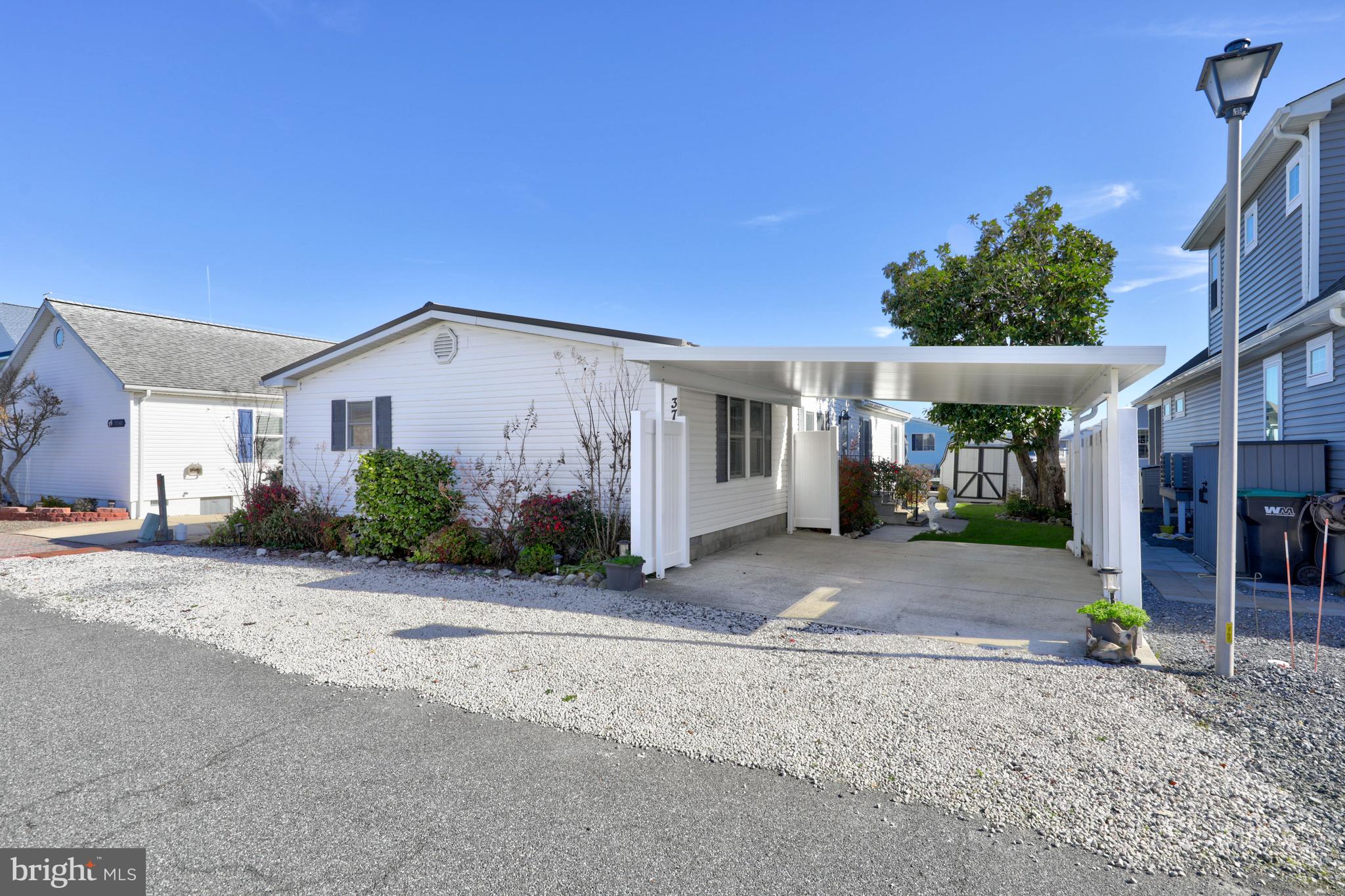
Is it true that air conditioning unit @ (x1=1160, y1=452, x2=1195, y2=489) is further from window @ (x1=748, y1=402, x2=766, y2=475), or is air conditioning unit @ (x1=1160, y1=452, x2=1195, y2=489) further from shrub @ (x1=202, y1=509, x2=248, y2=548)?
shrub @ (x1=202, y1=509, x2=248, y2=548)

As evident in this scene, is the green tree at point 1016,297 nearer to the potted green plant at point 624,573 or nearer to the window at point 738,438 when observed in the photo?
the window at point 738,438

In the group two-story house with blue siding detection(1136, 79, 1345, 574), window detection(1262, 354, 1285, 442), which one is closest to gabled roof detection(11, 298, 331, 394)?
two-story house with blue siding detection(1136, 79, 1345, 574)

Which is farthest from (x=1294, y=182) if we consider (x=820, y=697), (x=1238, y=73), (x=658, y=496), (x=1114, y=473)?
(x=820, y=697)

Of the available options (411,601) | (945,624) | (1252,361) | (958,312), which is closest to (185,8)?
(411,601)

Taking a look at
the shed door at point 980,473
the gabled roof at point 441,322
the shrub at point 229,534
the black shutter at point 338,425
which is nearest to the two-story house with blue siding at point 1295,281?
the gabled roof at point 441,322

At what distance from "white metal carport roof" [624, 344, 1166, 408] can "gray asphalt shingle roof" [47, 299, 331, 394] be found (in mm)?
11742

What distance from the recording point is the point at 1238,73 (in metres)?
4.30

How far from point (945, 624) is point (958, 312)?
31.8 feet

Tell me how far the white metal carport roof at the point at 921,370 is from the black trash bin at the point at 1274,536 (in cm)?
211

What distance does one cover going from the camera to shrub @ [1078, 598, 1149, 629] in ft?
16.4

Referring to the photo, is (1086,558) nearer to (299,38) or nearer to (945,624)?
(945,624)

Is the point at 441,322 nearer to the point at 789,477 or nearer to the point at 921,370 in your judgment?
the point at 789,477

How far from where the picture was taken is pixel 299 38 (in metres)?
11.1

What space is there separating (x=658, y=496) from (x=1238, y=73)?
6.14 meters
